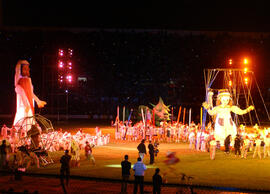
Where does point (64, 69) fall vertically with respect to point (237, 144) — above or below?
above

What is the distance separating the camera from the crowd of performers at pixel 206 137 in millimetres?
19516

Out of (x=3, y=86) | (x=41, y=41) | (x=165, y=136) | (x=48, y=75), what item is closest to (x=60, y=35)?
(x=41, y=41)

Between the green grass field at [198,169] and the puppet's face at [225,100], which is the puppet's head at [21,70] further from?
the puppet's face at [225,100]

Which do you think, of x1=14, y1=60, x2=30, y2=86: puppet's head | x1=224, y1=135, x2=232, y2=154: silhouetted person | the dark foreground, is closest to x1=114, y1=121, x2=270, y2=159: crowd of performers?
x1=224, y1=135, x2=232, y2=154: silhouetted person

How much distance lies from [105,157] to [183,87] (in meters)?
29.4

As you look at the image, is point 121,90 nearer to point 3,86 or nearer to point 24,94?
point 3,86

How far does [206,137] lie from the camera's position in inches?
859

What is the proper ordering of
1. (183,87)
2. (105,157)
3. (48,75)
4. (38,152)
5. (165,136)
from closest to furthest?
(38,152) → (105,157) → (165,136) → (48,75) → (183,87)

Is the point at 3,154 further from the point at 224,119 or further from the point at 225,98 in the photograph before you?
the point at 225,98

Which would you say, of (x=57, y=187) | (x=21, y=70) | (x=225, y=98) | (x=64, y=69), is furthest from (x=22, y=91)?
(x=225, y=98)

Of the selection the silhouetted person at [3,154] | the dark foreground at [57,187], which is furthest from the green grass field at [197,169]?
the silhouetted person at [3,154]

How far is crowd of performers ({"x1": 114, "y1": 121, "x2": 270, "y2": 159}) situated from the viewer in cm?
1952

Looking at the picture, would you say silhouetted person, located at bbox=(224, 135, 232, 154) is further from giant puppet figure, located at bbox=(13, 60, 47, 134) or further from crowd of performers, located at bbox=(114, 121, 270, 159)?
giant puppet figure, located at bbox=(13, 60, 47, 134)

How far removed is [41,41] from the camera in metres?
46.3
